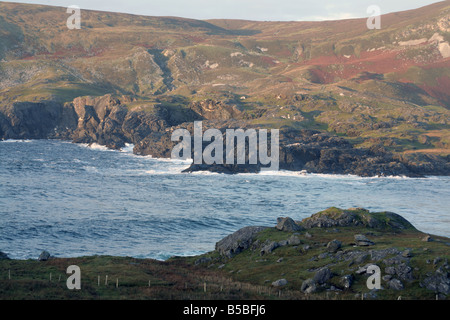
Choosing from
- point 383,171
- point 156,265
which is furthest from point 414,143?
point 156,265

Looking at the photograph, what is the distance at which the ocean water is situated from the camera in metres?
80.6

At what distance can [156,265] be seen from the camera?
2354 inches

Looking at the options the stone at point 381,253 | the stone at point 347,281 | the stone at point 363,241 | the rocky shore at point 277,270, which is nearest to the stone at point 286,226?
the rocky shore at point 277,270

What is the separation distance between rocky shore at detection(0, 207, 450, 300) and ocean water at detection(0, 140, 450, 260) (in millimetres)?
13676

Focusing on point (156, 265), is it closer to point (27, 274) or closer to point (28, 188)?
point (27, 274)

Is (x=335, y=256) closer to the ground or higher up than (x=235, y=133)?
closer to the ground

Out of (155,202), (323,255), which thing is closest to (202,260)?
(323,255)

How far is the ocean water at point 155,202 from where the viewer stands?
80562 millimetres

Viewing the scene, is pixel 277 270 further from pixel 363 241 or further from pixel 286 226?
pixel 286 226

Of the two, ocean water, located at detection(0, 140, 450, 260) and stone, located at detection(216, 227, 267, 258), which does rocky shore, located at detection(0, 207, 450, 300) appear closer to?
stone, located at detection(216, 227, 267, 258)

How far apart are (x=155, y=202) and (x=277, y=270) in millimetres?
63884

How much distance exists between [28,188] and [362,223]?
284ft

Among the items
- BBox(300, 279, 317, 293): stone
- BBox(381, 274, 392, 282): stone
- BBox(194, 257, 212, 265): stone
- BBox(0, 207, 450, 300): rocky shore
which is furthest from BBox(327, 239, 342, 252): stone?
BBox(194, 257, 212, 265): stone

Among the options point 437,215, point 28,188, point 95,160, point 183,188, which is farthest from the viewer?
point 95,160
